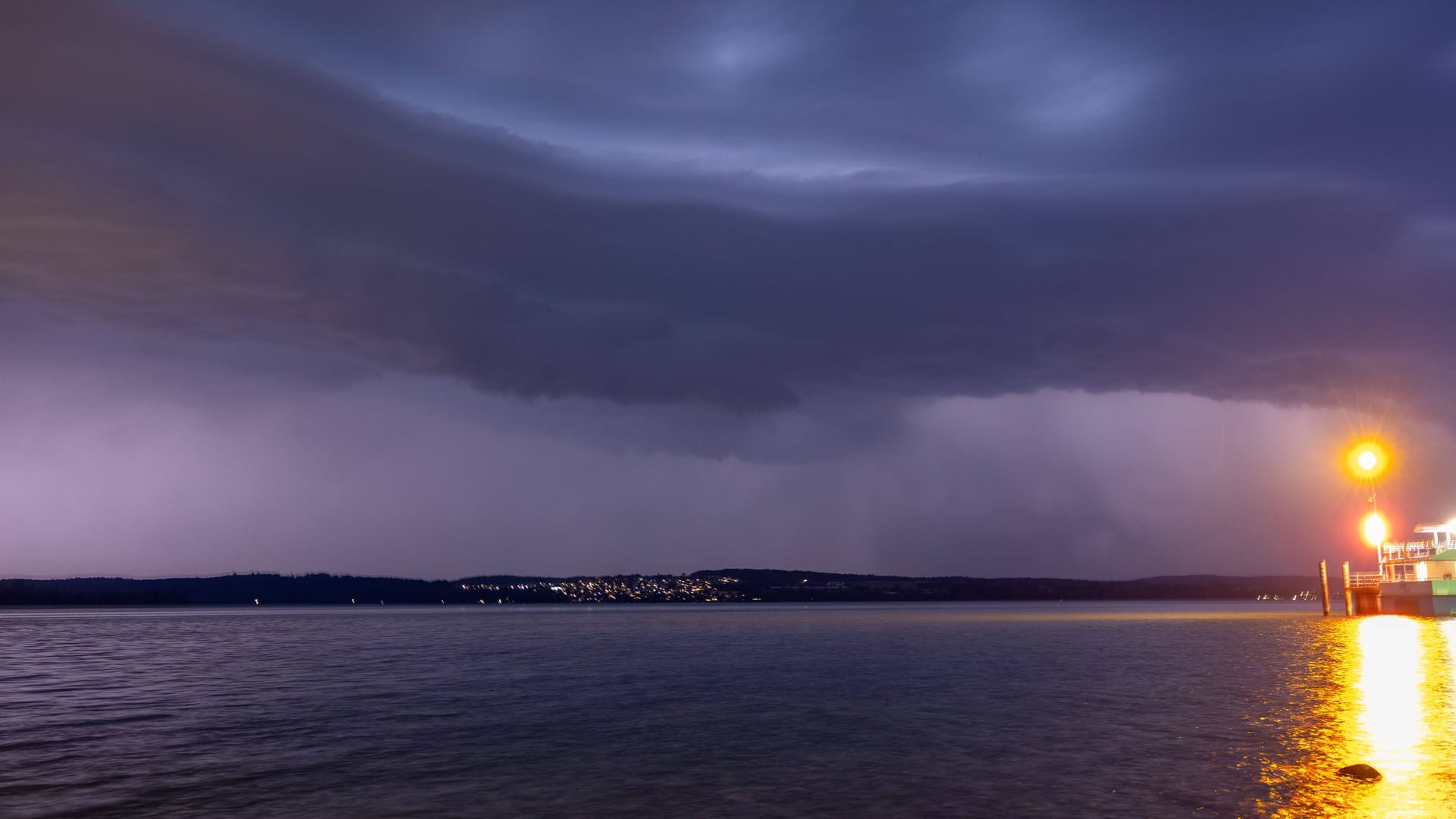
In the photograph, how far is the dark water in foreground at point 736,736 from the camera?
2823cm

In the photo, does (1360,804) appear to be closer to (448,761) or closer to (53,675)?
(448,761)

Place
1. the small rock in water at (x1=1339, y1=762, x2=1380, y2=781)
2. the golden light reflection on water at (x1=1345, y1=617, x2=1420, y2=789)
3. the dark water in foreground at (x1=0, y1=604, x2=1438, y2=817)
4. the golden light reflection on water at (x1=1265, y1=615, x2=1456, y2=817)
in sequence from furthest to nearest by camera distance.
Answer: the golden light reflection on water at (x1=1345, y1=617, x2=1420, y2=789) < the small rock in water at (x1=1339, y1=762, x2=1380, y2=781) < the dark water in foreground at (x1=0, y1=604, x2=1438, y2=817) < the golden light reflection on water at (x1=1265, y1=615, x2=1456, y2=817)

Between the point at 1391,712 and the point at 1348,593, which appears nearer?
the point at 1391,712

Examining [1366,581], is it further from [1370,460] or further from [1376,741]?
[1376,741]

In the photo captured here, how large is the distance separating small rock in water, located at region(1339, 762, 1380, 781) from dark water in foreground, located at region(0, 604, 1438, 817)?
1.64 ft

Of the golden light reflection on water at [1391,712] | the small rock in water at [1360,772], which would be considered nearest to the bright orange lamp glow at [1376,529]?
the golden light reflection on water at [1391,712]

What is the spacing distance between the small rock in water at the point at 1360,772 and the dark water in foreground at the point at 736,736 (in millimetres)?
499

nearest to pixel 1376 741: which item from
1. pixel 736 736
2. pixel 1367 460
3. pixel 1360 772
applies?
pixel 1360 772

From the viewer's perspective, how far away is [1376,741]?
124 ft

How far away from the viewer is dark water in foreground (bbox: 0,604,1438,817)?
92.6ft

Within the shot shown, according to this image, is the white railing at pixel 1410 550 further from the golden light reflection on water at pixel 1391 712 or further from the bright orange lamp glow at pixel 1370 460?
the golden light reflection on water at pixel 1391 712

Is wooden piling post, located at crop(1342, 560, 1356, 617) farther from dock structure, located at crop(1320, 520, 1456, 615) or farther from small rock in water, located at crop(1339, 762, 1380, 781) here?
small rock in water, located at crop(1339, 762, 1380, 781)

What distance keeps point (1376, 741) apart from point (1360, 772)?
929 cm

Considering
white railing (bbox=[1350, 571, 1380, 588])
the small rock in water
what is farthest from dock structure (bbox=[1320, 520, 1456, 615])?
the small rock in water
